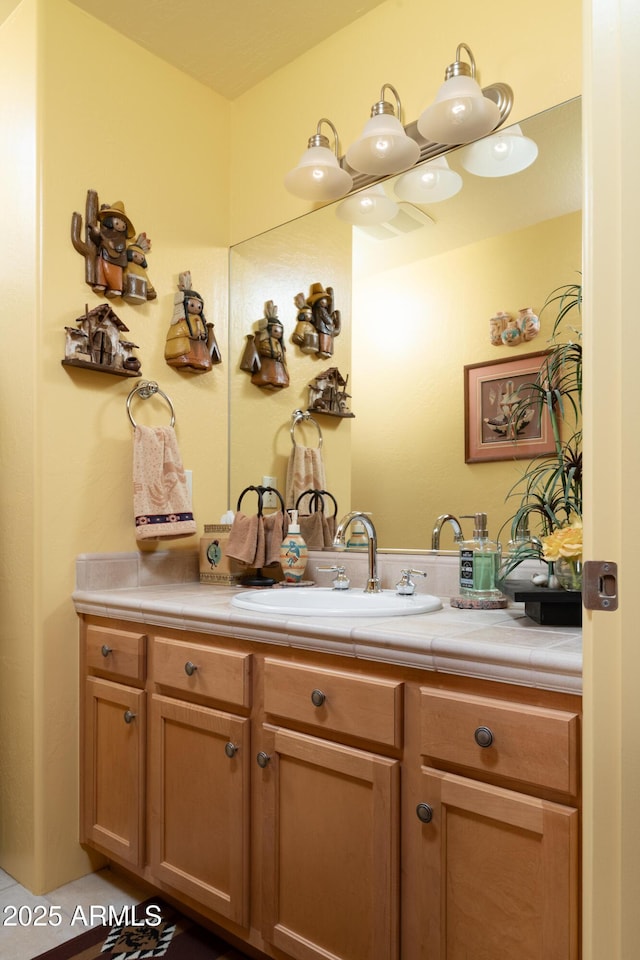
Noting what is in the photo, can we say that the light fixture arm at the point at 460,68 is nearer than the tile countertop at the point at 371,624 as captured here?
No

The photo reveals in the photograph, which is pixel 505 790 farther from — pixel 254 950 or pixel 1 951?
pixel 1 951

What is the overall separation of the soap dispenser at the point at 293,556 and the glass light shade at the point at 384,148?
3.62 feet

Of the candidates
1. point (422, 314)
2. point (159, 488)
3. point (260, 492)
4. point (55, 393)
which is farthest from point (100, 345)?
point (422, 314)

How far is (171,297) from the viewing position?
7.75 ft

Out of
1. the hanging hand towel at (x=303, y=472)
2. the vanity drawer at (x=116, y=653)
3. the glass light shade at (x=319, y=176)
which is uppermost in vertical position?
the glass light shade at (x=319, y=176)

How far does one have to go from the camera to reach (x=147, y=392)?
2252 millimetres

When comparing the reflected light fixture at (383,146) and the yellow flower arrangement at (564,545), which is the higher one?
the reflected light fixture at (383,146)

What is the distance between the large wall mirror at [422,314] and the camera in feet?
5.67

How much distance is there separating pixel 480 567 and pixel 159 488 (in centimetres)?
107

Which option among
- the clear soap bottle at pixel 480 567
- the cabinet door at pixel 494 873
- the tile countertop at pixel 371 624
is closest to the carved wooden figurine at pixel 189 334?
the tile countertop at pixel 371 624

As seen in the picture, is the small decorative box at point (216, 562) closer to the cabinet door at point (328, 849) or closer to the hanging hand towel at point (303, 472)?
the hanging hand towel at point (303, 472)

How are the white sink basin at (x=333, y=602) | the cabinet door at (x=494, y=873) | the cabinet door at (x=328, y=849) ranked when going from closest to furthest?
1. the cabinet door at (x=494, y=873)
2. the cabinet door at (x=328, y=849)
3. the white sink basin at (x=333, y=602)

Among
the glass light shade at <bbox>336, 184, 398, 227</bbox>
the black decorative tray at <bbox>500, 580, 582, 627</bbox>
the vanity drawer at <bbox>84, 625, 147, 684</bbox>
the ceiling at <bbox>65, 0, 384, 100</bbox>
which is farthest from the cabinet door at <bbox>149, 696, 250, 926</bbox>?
Result: the ceiling at <bbox>65, 0, 384, 100</bbox>

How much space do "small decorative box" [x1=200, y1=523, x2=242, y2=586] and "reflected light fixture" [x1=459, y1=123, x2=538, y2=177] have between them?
53.4 inches
